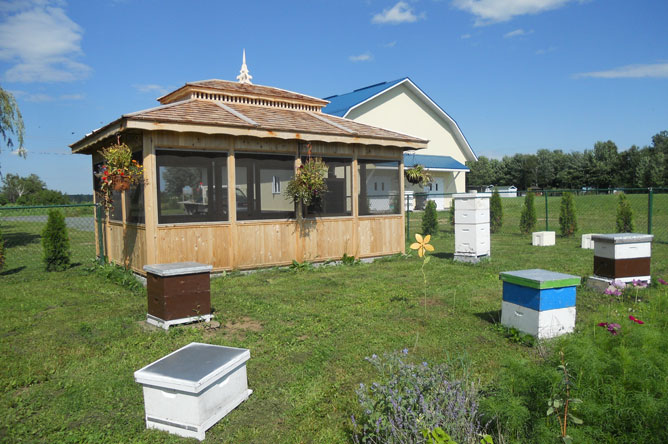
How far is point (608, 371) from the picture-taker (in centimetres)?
300

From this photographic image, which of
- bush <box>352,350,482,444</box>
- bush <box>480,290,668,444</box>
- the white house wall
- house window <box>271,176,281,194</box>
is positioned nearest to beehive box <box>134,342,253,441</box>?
bush <box>352,350,482,444</box>

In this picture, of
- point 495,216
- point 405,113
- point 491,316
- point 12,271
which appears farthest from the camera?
point 405,113

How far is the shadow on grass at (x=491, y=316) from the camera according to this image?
20.3 feet

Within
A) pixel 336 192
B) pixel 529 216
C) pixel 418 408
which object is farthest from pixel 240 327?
pixel 529 216

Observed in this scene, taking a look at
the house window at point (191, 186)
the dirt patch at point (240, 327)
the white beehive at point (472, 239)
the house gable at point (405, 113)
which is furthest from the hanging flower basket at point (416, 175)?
the house gable at point (405, 113)

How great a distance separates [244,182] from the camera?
9.72 meters

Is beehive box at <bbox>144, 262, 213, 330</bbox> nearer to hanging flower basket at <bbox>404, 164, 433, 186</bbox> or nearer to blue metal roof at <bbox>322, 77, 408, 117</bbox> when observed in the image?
hanging flower basket at <bbox>404, 164, 433, 186</bbox>

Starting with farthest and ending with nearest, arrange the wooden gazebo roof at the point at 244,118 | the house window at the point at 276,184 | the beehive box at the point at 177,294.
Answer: the house window at the point at 276,184
the wooden gazebo roof at the point at 244,118
the beehive box at the point at 177,294

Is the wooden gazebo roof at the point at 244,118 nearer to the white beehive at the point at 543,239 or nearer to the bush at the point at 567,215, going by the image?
the white beehive at the point at 543,239

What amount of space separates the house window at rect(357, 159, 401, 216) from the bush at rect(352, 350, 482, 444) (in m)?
8.38

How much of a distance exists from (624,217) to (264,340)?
14.8 m

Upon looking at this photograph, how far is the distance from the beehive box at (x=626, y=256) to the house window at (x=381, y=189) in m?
5.45

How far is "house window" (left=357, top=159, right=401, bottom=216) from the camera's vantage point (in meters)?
11.5

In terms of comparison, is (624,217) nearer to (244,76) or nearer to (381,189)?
(381,189)
